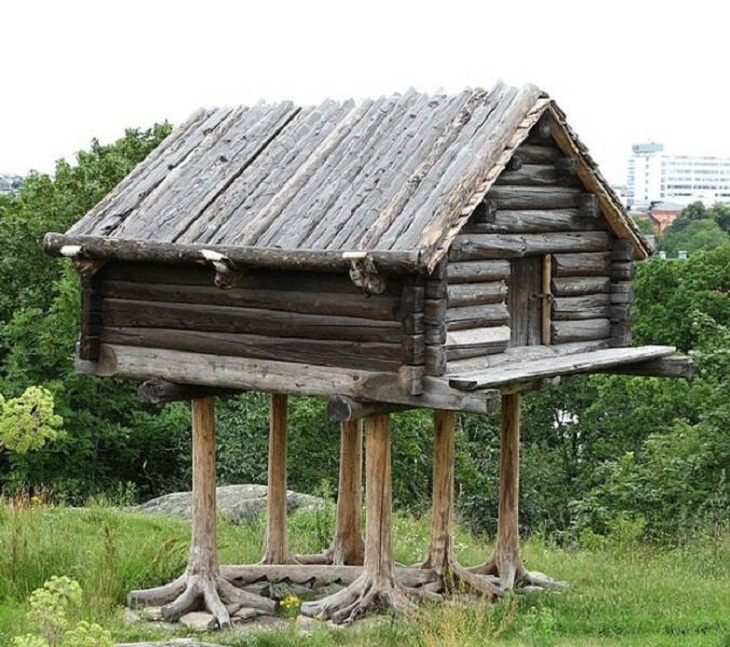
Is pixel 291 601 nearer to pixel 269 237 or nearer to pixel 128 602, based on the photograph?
pixel 128 602

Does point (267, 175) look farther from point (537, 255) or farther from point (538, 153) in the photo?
point (537, 255)

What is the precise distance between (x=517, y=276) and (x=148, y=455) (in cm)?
1748

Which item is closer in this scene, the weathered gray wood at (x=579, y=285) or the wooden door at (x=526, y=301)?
the wooden door at (x=526, y=301)

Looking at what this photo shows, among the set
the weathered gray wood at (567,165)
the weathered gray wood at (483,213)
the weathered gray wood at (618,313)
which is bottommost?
the weathered gray wood at (618,313)

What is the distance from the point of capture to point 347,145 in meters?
12.9

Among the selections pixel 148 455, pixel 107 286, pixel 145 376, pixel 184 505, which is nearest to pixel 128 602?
pixel 145 376

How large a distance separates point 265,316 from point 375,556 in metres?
2.26

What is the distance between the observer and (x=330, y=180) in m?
12.6

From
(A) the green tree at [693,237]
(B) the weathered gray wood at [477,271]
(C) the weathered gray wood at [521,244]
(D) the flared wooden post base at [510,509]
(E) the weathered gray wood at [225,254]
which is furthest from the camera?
(A) the green tree at [693,237]

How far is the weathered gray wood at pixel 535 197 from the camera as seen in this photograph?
1268cm

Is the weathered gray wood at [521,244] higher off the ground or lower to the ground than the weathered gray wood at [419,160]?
lower

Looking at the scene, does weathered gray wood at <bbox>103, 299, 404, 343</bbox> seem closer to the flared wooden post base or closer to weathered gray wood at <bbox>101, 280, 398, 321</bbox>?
weathered gray wood at <bbox>101, 280, 398, 321</bbox>

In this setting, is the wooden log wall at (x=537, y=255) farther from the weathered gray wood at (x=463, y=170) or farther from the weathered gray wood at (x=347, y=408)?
the weathered gray wood at (x=347, y=408)

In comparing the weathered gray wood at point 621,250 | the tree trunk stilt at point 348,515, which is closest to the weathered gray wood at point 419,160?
the weathered gray wood at point 621,250
